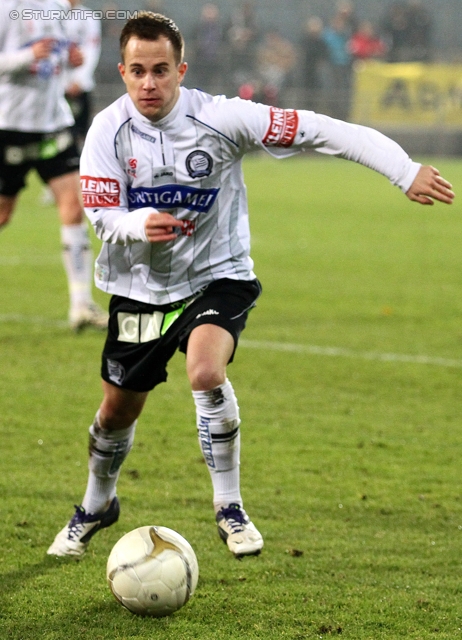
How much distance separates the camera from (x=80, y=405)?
618 cm

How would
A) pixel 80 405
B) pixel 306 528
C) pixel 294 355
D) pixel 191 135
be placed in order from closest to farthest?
pixel 191 135, pixel 306 528, pixel 80 405, pixel 294 355

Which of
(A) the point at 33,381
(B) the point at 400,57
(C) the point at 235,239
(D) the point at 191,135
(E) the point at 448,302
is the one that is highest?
(D) the point at 191,135

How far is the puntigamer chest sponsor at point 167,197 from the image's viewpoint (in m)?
4.04

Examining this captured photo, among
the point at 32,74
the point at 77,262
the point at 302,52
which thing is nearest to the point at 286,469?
the point at 77,262

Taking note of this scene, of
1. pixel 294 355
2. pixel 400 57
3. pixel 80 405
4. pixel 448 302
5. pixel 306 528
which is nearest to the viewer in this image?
pixel 306 528

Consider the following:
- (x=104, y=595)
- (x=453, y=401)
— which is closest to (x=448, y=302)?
(x=453, y=401)

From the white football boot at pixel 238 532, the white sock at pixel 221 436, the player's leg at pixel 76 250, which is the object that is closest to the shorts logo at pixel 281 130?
the white sock at pixel 221 436

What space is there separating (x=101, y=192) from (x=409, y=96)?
85.7 feet

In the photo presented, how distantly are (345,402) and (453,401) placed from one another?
0.63m

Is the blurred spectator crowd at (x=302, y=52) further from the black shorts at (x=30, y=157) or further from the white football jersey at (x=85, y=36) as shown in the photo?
the black shorts at (x=30, y=157)

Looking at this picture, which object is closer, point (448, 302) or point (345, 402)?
point (345, 402)

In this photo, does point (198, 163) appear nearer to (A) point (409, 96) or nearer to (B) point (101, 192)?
(B) point (101, 192)

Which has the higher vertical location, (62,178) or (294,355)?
(62,178)

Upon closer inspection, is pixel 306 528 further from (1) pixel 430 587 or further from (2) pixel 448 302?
(2) pixel 448 302
